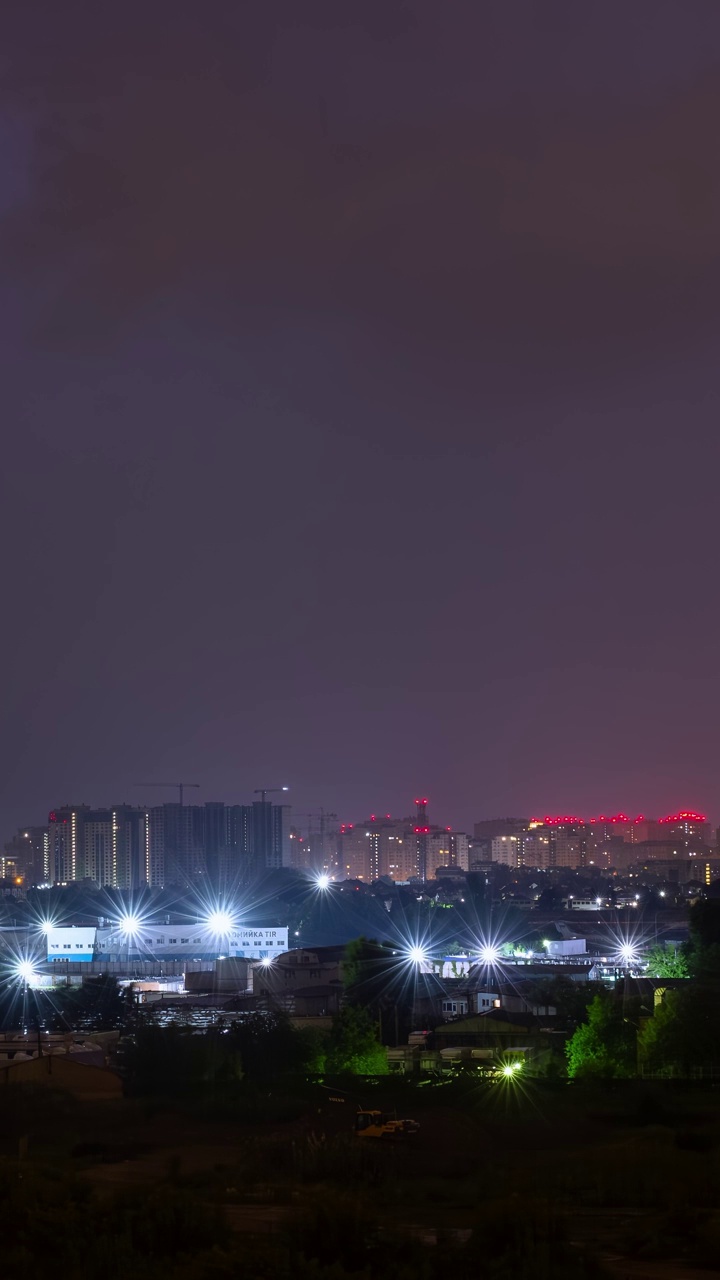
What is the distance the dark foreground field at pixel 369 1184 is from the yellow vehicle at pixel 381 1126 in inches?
3.7

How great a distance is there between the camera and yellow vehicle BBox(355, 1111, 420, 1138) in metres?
7.57

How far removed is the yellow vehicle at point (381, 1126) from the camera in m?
7.57

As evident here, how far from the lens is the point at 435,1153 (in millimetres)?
7309

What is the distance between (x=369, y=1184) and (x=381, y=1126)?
117cm

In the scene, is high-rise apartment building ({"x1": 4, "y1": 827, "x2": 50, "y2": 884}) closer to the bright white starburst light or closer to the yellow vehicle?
the bright white starburst light

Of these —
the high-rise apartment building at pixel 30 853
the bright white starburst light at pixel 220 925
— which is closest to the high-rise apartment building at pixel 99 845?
the high-rise apartment building at pixel 30 853

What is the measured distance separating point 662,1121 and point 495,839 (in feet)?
279

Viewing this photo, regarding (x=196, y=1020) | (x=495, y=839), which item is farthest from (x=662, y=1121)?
(x=495, y=839)

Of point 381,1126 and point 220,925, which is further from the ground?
point 220,925

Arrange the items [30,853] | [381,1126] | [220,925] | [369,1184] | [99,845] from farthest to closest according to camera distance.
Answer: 1. [30,853]
2. [99,845]
3. [220,925]
4. [381,1126]
5. [369,1184]

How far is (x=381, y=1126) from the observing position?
25.4 ft

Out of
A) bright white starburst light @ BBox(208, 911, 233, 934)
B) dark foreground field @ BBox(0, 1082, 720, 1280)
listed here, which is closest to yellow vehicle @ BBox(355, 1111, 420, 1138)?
dark foreground field @ BBox(0, 1082, 720, 1280)

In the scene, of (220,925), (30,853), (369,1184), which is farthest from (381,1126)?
(30,853)

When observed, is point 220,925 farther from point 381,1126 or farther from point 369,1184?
point 369,1184
